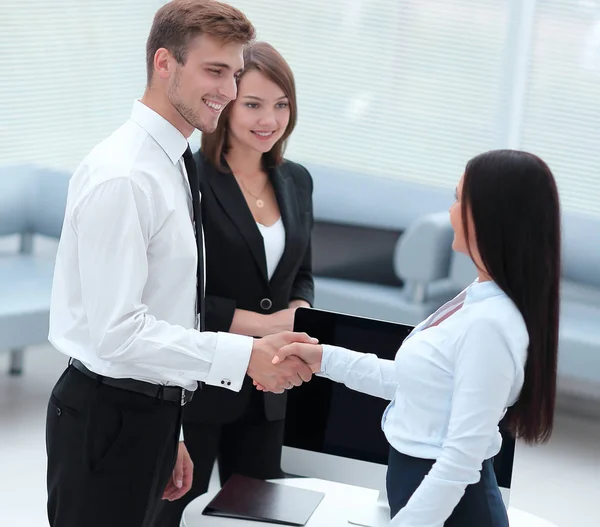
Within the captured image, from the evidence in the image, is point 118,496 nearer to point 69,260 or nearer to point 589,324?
point 69,260

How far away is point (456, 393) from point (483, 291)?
7.9 inches

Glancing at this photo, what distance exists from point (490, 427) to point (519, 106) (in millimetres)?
4422

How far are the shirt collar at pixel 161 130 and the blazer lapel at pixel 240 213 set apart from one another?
59 centimetres

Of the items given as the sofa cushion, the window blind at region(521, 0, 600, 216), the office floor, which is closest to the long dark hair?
the office floor

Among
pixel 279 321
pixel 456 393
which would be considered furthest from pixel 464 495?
pixel 279 321

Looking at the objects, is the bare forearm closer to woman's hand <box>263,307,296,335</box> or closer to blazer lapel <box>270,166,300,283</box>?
woman's hand <box>263,307,296,335</box>

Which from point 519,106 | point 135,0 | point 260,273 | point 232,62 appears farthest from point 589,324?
point 135,0

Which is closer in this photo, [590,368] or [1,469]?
[1,469]

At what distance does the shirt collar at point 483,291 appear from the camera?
5.28ft

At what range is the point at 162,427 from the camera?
6.32ft

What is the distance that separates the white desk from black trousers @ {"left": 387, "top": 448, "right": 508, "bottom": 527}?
1.42ft

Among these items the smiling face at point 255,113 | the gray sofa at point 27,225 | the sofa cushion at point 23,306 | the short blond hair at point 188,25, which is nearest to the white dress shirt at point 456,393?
the short blond hair at point 188,25

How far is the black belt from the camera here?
1.88 m

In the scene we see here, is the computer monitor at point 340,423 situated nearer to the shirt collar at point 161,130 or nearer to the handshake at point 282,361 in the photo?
the handshake at point 282,361
